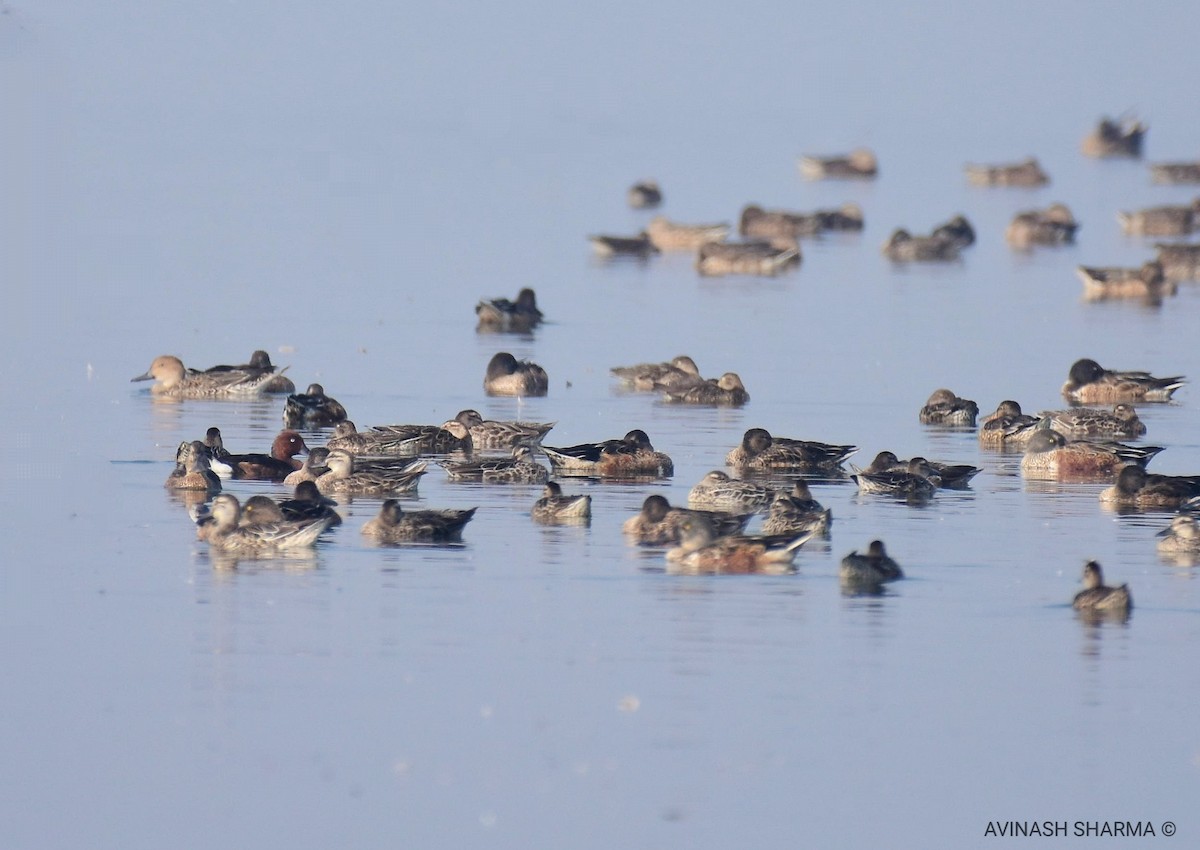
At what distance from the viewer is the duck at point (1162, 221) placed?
53688mm

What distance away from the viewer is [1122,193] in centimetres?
7138

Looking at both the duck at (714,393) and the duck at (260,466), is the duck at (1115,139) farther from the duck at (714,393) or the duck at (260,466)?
the duck at (260,466)

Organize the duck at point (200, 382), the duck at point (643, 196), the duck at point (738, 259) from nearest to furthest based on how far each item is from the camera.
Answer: the duck at point (200, 382), the duck at point (738, 259), the duck at point (643, 196)

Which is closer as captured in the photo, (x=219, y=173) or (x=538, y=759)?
(x=538, y=759)

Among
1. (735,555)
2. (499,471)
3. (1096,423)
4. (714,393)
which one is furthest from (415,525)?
(714,393)

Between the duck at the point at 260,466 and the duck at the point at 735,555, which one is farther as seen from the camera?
the duck at the point at 260,466

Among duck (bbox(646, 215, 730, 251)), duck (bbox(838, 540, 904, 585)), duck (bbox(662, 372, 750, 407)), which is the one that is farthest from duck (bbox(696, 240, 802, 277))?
duck (bbox(838, 540, 904, 585))

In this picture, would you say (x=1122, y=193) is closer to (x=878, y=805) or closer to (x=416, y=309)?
(x=416, y=309)

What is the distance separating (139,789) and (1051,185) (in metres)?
66.6

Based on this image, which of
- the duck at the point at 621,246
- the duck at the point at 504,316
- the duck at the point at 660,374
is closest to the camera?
the duck at the point at 660,374

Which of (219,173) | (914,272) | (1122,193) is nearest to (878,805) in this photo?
(914,272)

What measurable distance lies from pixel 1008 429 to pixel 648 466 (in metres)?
4.60

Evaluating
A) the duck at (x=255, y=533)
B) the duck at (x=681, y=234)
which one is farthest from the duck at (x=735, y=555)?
the duck at (x=681, y=234)

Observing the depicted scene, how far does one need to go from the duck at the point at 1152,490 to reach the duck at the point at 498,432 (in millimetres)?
5545
